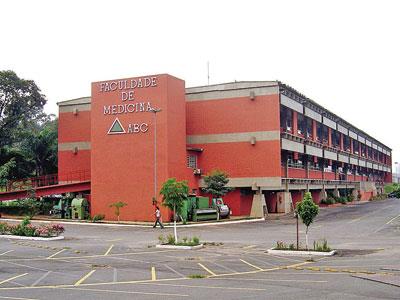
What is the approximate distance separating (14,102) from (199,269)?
186 feet

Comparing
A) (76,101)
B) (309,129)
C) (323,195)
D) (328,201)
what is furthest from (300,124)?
(76,101)

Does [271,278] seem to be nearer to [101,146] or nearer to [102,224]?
[102,224]

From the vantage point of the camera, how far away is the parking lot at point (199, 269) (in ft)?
46.2

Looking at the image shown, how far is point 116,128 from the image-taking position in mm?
46844

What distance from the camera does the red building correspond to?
45281mm

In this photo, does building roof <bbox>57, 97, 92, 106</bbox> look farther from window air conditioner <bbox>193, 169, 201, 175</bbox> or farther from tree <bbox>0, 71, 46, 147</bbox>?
window air conditioner <bbox>193, 169, 201, 175</bbox>

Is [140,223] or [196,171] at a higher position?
[196,171]

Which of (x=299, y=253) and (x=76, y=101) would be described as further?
(x=76, y=101)

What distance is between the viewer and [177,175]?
46.0 m

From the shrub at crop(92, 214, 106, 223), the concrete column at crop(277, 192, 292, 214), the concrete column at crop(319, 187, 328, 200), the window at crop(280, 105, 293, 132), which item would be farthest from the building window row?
the shrub at crop(92, 214, 106, 223)

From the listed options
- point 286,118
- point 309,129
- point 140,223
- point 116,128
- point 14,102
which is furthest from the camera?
point 14,102

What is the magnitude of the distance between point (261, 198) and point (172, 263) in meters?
29.6

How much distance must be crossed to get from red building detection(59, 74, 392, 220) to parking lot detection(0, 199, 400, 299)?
44.7 ft

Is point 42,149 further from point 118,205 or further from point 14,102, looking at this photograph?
point 118,205
